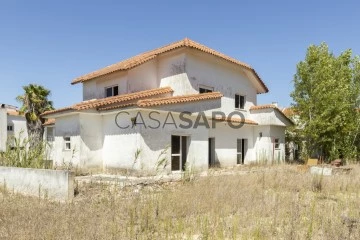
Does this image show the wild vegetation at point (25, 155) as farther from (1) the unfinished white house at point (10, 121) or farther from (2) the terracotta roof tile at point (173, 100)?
(1) the unfinished white house at point (10, 121)

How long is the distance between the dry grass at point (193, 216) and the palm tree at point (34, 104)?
24112 millimetres

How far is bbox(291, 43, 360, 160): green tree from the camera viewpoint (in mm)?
21875

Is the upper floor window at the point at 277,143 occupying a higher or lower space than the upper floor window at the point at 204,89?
lower

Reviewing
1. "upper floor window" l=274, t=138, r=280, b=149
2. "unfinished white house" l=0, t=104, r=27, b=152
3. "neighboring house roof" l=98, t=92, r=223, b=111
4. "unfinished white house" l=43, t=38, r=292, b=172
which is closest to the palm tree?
"unfinished white house" l=43, t=38, r=292, b=172

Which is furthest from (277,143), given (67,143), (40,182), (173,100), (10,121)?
(10,121)

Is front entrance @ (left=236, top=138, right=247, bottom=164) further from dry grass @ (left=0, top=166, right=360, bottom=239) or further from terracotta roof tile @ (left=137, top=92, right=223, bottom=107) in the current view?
dry grass @ (left=0, top=166, right=360, bottom=239)

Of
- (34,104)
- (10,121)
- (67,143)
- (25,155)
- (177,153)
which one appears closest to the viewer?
(25,155)

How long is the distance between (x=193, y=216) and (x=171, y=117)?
929 centimetres

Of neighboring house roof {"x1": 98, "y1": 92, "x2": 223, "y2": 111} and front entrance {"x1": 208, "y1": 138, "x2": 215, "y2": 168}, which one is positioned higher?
neighboring house roof {"x1": 98, "y1": 92, "x2": 223, "y2": 111}

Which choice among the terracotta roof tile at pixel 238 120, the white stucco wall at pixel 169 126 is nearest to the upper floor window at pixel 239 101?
the white stucco wall at pixel 169 126

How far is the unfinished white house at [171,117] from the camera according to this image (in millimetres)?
15266

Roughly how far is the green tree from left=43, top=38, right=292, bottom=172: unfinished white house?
2169 millimetres

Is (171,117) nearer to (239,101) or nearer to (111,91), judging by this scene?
(111,91)

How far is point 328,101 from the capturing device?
71.5ft
